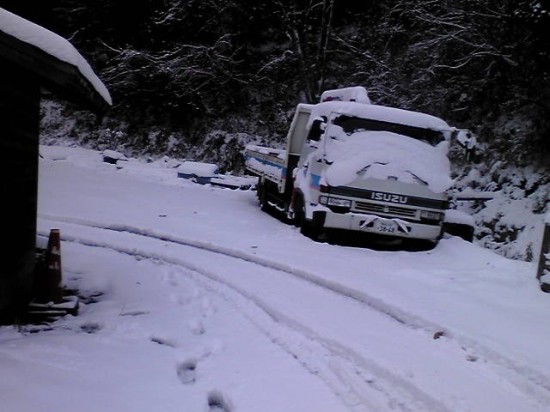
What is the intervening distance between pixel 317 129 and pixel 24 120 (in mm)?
6466

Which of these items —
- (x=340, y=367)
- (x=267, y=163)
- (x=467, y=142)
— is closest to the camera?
(x=340, y=367)

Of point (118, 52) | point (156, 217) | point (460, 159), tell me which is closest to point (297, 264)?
point (156, 217)

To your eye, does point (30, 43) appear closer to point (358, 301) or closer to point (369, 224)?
point (358, 301)

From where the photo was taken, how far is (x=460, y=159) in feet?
56.5

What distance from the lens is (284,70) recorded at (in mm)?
24578

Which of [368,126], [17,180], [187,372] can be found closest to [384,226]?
[368,126]

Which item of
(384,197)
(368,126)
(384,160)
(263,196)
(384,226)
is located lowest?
(263,196)

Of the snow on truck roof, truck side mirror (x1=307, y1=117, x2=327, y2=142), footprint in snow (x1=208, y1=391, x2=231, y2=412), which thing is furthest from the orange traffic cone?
the snow on truck roof

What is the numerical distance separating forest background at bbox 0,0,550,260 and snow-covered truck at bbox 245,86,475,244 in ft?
20.1

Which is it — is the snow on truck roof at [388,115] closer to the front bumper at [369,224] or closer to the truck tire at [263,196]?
the front bumper at [369,224]

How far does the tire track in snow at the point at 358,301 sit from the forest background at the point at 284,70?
941 cm

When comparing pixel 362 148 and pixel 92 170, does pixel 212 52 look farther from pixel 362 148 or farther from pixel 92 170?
pixel 362 148

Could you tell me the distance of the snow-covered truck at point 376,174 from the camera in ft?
29.6

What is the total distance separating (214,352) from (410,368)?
1.68 meters
